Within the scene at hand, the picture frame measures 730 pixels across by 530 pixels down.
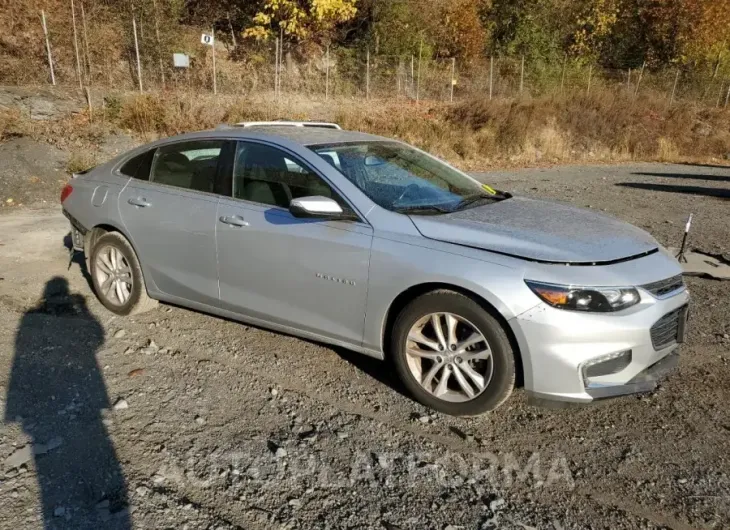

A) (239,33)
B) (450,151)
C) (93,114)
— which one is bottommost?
(450,151)

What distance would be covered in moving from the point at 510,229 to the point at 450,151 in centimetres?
1602

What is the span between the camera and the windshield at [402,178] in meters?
3.80

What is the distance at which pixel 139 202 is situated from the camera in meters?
4.66

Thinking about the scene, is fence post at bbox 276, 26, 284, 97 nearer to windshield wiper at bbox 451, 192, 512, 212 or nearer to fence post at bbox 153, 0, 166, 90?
fence post at bbox 153, 0, 166, 90

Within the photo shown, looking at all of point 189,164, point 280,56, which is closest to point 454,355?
point 189,164

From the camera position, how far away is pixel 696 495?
276 centimetres

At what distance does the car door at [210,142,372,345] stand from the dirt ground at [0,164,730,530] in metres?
0.45

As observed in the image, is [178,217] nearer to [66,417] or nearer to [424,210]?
[66,417]

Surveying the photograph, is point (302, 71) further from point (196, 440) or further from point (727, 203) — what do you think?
point (196, 440)

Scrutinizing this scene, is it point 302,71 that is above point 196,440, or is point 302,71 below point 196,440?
above

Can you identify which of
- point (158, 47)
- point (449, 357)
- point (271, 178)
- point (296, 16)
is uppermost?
point (296, 16)

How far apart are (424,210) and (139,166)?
2.56m


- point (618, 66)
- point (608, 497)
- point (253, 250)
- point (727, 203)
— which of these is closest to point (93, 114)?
point (253, 250)

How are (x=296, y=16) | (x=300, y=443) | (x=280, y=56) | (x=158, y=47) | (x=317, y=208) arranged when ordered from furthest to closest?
(x=296, y=16)
(x=280, y=56)
(x=158, y=47)
(x=317, y=208)
(x=300, y=443)
